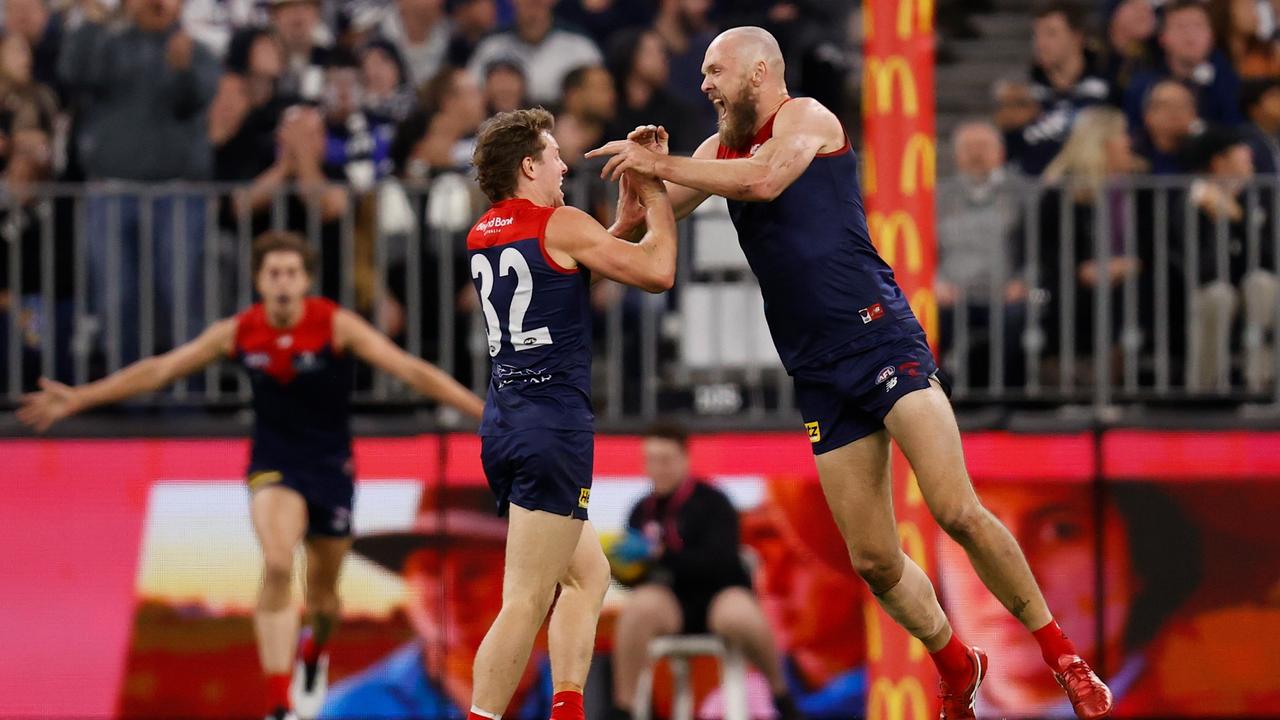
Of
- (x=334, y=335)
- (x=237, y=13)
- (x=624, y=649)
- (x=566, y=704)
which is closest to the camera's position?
(x=566, y=704)

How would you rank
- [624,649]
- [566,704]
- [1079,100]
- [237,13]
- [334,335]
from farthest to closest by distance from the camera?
[237,13], [1079,100], [624,649], [334,335], [566,704]

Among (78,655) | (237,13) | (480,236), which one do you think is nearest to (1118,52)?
(237,13)

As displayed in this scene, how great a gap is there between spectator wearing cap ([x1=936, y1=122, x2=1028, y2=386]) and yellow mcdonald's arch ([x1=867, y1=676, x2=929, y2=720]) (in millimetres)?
3245

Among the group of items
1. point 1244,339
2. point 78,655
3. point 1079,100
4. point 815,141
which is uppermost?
point 1079,100

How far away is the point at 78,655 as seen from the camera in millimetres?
11562

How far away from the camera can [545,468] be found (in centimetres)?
696

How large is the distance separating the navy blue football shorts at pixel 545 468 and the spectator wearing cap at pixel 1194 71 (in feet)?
21.7

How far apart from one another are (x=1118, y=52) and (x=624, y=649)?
536 centimetres

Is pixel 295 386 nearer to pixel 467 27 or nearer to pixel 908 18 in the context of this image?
pixel 467 27

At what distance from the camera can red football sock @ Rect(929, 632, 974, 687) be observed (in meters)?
7.54

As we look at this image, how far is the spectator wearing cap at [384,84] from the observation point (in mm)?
12289

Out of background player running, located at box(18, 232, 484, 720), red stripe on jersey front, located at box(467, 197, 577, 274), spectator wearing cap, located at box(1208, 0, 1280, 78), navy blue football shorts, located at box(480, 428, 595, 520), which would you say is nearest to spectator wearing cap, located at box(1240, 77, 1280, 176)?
spectator wearing cap, located at box(1208, 0, 1280, 78)

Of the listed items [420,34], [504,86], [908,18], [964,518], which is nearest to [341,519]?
[504,86]

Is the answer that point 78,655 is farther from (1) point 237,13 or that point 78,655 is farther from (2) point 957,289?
(2) point 957,289
